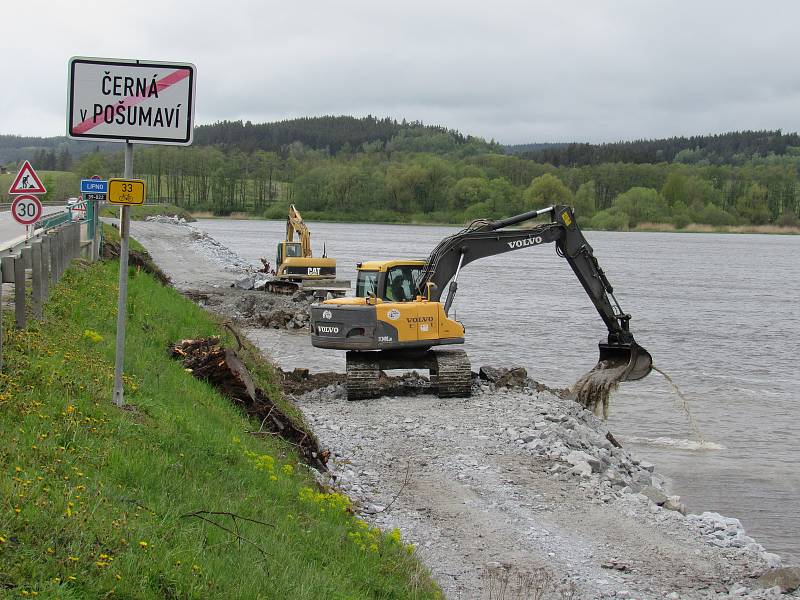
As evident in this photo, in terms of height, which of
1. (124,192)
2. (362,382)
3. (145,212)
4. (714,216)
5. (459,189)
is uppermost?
(459,189)

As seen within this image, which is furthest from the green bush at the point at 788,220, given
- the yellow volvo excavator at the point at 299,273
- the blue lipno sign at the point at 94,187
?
the blue lipno sign at the point at 94,187

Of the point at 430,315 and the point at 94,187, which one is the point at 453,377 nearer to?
the point at 430,315

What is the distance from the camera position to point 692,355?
3128cm

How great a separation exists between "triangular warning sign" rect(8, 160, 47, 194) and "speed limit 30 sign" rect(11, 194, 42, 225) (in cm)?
31

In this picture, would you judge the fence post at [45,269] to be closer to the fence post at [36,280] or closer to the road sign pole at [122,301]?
the fence post at [36,280]

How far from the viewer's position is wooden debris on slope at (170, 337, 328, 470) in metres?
11.8

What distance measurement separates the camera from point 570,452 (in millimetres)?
13781

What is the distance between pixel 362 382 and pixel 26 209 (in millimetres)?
10354

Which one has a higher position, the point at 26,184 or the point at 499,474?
the point at 26,184

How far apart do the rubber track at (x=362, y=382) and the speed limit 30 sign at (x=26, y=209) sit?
32.5ft

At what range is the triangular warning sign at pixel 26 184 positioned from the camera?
22.6 meters

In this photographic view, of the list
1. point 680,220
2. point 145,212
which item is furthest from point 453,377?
point 680,220

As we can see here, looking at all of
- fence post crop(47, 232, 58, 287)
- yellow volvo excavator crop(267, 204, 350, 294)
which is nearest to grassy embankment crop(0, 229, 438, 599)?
fence post crop(47, 232, 58, 287)

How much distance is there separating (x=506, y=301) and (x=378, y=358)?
99.8 ft
